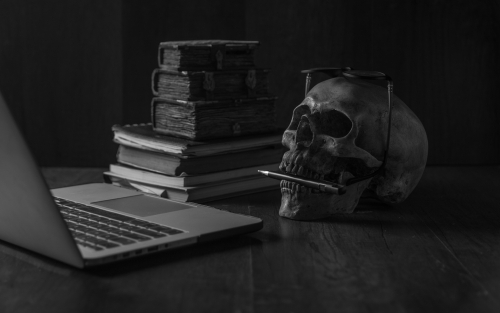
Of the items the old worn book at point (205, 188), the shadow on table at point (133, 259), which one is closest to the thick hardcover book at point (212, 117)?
the old worn book at point (205, 188)

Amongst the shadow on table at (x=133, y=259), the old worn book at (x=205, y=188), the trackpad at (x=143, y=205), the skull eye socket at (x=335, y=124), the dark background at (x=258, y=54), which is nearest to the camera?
the shadow on table at (x=133, y=259)

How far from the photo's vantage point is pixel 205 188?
1.50 m

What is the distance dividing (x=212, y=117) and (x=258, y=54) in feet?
1.63

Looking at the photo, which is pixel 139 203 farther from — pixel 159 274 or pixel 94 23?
pixel 94 23

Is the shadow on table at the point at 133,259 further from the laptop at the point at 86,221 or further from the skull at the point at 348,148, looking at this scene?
the skull at the point at 348,148

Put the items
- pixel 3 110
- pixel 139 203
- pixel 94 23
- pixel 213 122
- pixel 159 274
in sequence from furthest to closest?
pixel 94 23 → pixel 213 122 → pixel 139 203 → pixel 159 274 → pixel 3 110

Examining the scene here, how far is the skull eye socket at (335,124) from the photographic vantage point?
52.7 inches

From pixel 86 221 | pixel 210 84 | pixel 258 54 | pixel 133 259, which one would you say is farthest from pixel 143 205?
pixel 258 54

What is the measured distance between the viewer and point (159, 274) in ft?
3.18

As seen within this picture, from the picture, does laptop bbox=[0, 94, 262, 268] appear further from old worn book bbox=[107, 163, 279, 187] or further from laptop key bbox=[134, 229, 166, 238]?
old worn book bbox=[107, 163, 279, 187]

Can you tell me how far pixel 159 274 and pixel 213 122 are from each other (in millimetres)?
650

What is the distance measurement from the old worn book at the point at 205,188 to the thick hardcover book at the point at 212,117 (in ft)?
0.39

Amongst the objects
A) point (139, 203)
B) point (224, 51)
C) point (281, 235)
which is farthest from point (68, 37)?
point (281, 235)

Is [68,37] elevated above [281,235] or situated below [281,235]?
above
